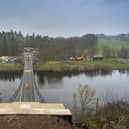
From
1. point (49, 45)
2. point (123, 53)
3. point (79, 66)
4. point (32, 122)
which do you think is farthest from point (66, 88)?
point (123, 53)

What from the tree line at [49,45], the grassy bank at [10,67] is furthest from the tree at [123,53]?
the grassy bank at [10,67]

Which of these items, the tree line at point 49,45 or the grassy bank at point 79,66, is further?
the tree line at point 49,45

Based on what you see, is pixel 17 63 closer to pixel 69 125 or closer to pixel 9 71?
pixel 9 71

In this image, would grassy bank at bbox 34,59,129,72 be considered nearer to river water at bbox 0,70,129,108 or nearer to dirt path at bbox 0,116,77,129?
river water at bbox 0,70,129,108

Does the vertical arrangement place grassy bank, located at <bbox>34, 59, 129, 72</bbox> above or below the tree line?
below

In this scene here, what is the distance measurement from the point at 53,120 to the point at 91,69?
52.0m

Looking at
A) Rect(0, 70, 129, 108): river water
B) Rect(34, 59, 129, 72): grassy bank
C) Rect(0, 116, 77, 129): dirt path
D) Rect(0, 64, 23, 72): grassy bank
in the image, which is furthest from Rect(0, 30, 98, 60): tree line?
Rect(0, 116, 77, 129): dirt path

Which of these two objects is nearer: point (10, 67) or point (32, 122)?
point (32, 122)

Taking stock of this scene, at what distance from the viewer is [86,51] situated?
82812 millimetres

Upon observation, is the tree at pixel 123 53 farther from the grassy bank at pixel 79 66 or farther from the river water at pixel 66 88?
the river water at pixel 66 88

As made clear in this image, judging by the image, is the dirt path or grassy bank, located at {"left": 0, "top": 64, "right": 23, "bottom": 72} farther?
grassy bank, located at {"left": 0, "top": 64, "right": 23, "bottom": 72}

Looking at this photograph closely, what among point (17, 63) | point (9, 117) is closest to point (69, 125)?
point (9, 117)

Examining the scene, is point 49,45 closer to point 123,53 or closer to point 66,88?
point 123,53

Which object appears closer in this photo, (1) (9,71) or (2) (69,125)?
(2) (69,125)
